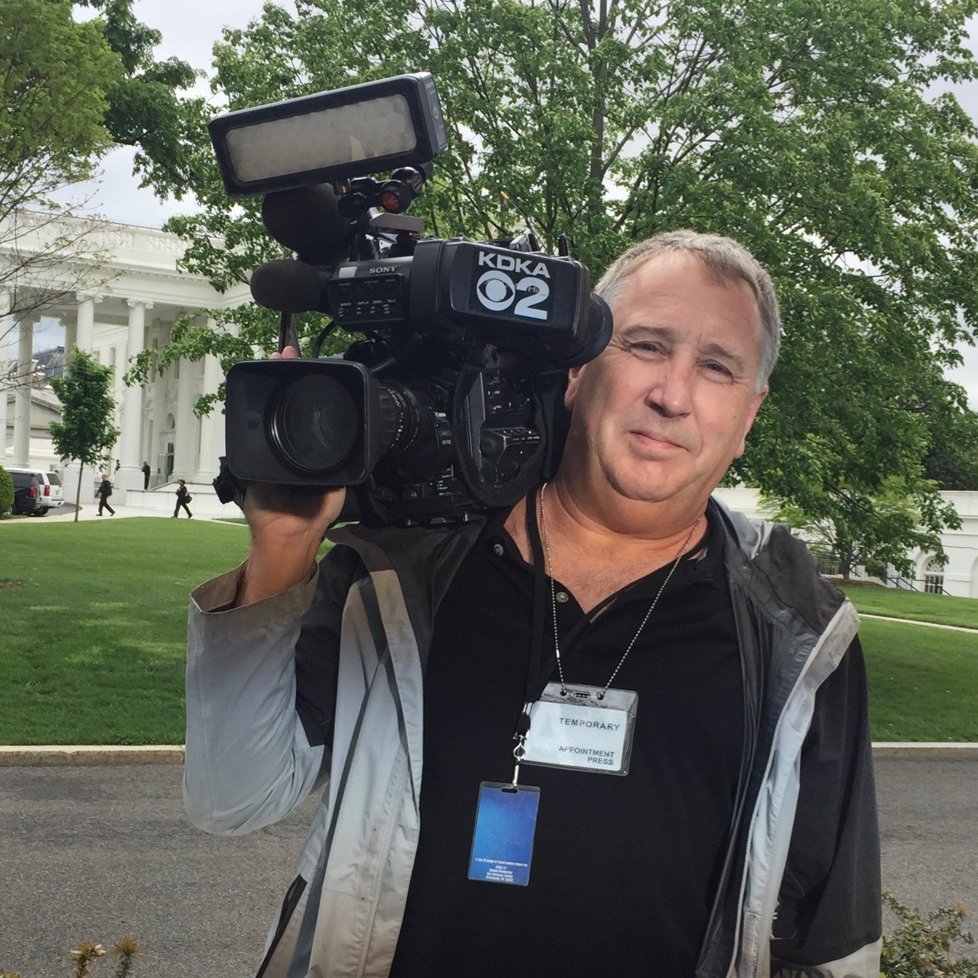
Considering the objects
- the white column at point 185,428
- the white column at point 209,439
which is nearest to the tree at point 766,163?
the white column at point 209,439

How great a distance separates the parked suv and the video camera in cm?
4370

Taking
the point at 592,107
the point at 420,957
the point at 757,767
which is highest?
the point at 592,107

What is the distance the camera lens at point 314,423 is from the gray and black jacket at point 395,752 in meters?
0.22

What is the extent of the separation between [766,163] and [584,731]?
392 inches

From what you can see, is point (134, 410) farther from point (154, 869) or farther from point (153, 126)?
point (154, 869)

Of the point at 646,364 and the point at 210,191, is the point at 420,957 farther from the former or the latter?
the point at 210,191

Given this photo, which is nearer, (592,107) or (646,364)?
(646,364)

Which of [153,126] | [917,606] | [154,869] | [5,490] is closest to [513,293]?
[154,869]

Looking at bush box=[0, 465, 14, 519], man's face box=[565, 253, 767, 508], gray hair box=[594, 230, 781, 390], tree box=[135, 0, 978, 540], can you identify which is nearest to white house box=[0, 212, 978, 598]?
bush box=[0, 465, 14, 519]

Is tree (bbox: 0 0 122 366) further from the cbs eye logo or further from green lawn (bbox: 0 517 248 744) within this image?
the cbs eye logo

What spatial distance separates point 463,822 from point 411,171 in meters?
1.02

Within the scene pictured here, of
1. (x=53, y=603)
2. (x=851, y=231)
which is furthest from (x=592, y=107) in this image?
(x=53, y=603)

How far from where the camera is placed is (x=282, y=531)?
1.83 meters

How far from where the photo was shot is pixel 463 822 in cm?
196
